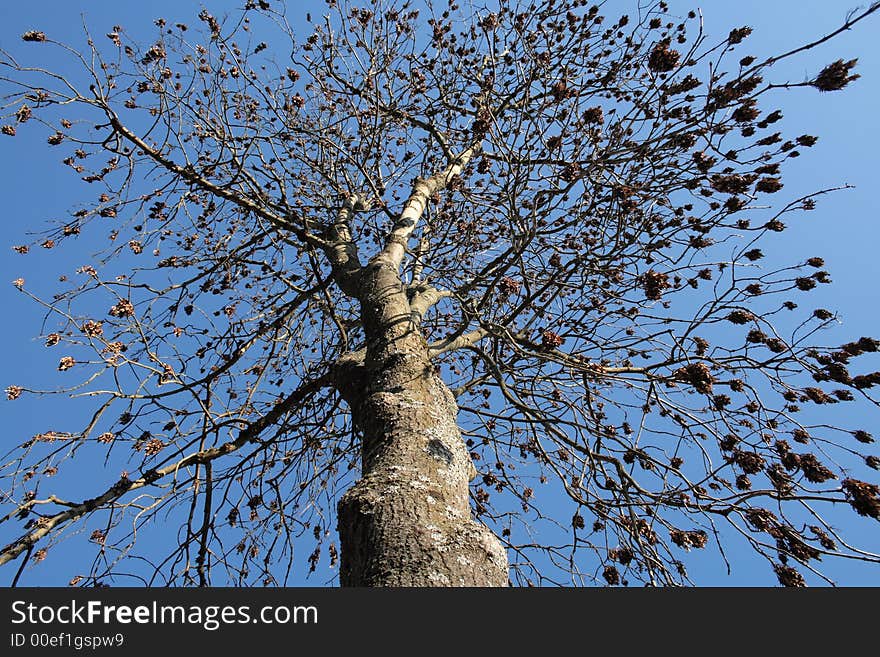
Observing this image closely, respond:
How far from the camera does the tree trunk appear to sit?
1.68 metres

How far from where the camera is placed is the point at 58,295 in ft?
10.9

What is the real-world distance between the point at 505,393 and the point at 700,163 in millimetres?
1631

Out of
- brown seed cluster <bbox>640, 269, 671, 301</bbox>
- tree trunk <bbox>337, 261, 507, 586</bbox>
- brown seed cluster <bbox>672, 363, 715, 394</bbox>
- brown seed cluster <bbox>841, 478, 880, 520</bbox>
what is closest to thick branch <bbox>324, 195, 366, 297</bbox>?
tree trunk <bbox>337, 261, 507, 586</bbox>

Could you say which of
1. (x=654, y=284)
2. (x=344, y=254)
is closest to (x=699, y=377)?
(x=654, y=284)

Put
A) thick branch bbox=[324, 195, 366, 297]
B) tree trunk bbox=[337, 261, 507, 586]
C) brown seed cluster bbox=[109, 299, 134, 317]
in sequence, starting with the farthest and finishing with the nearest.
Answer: thick branch bbox=[324, 195, 366, 297], brown seed cluster bbox=[109, 299, 134, 317], tree trunk bbox=[337, 261, 507, 586]

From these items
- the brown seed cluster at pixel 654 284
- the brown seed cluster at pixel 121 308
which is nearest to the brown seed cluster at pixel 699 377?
the brown seed cluster at pixel 654 284

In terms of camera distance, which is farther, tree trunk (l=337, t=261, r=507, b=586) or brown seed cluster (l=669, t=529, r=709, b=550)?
brown seed cluster (l=669, t=529, r=709, b=550)

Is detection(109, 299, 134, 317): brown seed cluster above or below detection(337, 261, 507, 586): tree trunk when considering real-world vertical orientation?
above

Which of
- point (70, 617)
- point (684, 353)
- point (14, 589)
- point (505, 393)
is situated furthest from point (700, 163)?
point (14, 589)

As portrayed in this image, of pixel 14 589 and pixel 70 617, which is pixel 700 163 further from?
pixel 14 589

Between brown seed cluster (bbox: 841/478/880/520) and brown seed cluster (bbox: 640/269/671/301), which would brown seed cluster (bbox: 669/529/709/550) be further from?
brown seed cluster (bbox: 640/269/671/301)

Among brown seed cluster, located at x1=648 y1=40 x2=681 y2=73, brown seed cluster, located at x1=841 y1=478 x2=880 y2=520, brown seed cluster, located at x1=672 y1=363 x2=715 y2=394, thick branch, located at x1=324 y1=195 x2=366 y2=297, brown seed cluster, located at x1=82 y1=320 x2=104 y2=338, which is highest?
thick branch, located at x1=324 y1=195 x2=366 y2=297

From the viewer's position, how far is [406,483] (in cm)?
196

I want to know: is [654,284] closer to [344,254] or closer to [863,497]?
[863,497]
